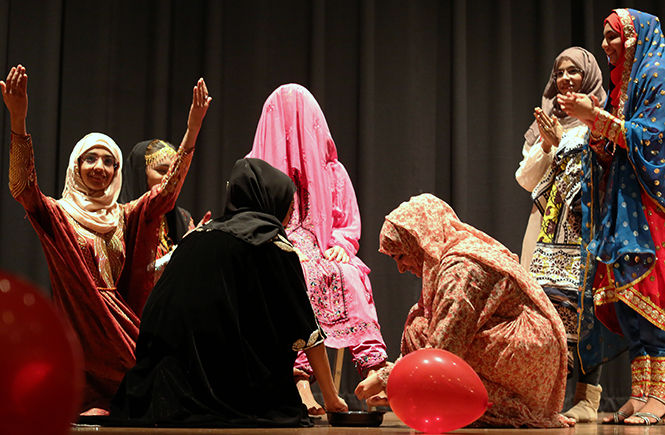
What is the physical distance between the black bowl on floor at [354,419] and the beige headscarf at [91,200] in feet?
4.33

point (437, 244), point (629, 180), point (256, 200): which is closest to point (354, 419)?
point (437, 244)

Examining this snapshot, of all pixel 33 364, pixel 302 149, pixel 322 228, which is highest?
pixel 302 149

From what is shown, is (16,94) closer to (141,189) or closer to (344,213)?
(141,189)

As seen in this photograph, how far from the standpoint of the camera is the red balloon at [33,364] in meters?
1.00

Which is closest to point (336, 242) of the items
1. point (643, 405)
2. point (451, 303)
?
point (451, 303)

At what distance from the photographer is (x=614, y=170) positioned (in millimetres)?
2961

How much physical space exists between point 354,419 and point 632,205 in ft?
4.35

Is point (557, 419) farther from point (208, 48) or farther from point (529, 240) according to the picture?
point (208, 48)

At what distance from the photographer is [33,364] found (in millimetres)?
1011

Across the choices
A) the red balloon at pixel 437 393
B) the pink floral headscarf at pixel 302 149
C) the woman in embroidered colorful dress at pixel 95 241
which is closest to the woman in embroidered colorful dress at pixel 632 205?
the red balloon at pixel 437 393

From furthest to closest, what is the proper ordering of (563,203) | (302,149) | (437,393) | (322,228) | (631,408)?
(302,149), (322,228), (563,203), (631,408), (437,393)

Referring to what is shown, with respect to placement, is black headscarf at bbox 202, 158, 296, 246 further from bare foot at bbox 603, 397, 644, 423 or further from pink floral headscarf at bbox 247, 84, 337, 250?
bare foot at bbox 603, 397, 644, 423

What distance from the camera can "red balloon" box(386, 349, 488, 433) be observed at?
6.77ft

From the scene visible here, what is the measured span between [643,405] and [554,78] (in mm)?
1576
